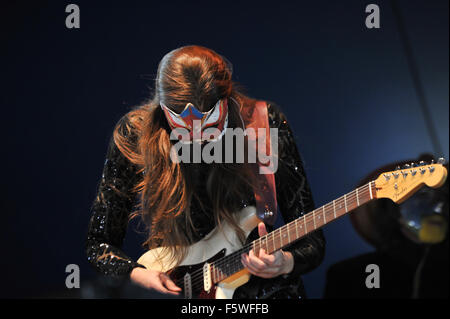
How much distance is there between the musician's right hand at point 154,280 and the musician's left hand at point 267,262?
186 mm

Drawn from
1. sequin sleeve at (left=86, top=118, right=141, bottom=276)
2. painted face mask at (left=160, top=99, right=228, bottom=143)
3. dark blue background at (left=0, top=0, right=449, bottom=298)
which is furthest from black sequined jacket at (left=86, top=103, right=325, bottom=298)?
dark blue background at (left=0, top=0, right=449, bottom=298)

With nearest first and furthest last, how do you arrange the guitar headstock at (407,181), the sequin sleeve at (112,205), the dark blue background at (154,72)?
the guitar headstock at (407,181) < the sequin sleeve at (112,205) < the dark blue background at (154,72)

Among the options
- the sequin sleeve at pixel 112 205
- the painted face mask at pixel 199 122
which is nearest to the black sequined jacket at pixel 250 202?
the sequin sleeve at pixel 112 205

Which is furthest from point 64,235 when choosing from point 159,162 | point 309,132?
point 309,132

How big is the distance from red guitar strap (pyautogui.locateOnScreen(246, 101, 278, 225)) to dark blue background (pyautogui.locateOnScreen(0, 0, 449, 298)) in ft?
2.65

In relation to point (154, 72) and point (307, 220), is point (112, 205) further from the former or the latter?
point (154, 72)

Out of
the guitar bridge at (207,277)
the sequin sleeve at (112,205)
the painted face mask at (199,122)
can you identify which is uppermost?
the painted face mask at (199,122)

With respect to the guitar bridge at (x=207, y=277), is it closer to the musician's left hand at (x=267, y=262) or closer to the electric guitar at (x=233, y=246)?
the electric guitar at (x=233, y=246)

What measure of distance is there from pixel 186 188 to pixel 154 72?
91 cm

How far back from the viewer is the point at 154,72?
6.96 ft

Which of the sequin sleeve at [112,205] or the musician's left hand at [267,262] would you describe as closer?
the musician's left hand at [267,262]

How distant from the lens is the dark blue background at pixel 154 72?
2102 millimetres

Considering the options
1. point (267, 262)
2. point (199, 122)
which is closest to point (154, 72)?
point (199, 122)
